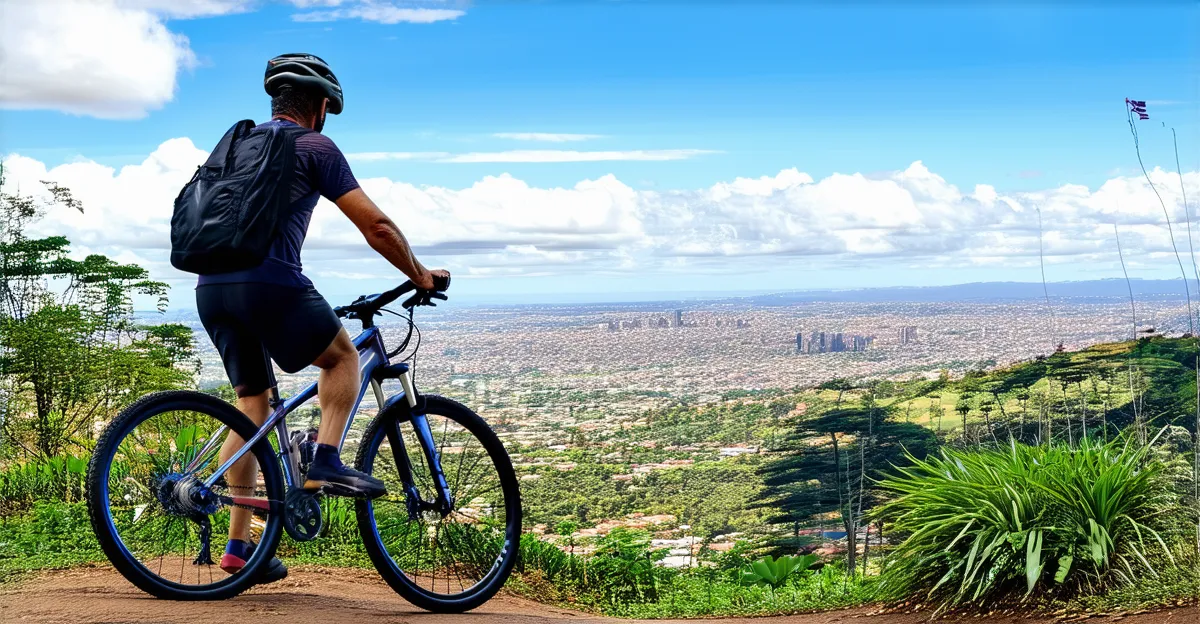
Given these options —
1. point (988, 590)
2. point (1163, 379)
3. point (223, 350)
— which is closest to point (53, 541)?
point (223, 350)

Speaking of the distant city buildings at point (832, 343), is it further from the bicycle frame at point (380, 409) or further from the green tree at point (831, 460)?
the bicycle frame at point (380, 409)

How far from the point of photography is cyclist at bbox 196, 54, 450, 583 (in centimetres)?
404

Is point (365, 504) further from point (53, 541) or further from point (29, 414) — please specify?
point (29, 414)

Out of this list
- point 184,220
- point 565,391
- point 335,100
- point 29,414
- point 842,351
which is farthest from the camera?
point 842,351

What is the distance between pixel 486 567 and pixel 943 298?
6353 centimetres

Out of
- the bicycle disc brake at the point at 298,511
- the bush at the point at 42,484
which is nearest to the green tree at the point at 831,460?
the bush at the point at 42,484

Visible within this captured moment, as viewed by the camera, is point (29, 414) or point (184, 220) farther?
point (29, 414)

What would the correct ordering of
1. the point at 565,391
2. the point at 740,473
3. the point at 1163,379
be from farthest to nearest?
the point at 565,391, the point at 740,473, the point at 1163,379

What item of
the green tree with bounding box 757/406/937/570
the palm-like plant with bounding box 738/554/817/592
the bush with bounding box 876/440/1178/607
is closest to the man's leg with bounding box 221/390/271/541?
the bush with bounding box 876/440/1178/607

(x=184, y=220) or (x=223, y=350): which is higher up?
(x=184, y=220)

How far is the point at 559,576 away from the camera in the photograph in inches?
252

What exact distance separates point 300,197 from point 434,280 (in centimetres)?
66

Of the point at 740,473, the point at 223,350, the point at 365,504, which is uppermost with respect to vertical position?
the point at 223,350

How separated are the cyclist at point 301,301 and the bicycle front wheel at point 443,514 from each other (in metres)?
0.33
